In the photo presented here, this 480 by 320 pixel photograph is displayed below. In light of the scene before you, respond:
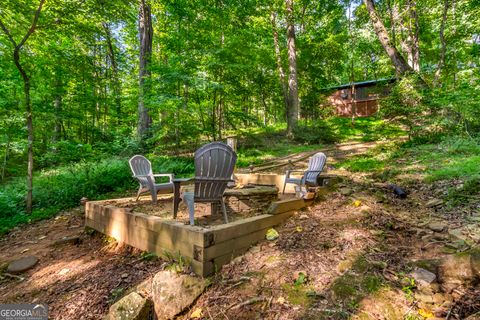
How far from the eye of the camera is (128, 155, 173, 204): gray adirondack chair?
392cm

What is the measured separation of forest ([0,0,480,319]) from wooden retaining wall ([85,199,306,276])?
1.36 ft

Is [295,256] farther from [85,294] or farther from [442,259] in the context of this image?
[85,294]

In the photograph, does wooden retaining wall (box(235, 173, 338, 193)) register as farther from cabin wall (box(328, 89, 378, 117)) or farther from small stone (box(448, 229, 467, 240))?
cabin wall (box(328, 89, 378, 117))

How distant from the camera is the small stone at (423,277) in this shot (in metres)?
1.86

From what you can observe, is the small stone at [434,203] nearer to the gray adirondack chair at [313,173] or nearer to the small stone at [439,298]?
the gray adirondack chair at [313,173]

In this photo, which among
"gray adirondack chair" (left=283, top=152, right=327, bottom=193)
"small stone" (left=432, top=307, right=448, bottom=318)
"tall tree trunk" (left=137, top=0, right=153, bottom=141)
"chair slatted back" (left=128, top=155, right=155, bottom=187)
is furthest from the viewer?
"tall tree trunk" (left=137, top=0, right=153, bottom=141)

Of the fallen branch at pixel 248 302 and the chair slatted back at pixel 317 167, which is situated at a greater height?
the chair slatted back at pixel 317 167

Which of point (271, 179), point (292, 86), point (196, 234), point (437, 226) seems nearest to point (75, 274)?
point (196, 234)

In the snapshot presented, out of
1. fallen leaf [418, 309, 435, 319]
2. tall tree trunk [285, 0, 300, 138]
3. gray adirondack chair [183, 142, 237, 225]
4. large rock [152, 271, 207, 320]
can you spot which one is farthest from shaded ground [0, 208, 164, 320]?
tall tree trunk [285, 0, 300, 138]

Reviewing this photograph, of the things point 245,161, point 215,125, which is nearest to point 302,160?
point 245,161

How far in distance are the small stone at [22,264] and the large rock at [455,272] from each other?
4534 mm

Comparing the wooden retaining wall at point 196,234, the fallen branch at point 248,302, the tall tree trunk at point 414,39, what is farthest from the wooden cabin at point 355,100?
the fallen branch at point 248,302

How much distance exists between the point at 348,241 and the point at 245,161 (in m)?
6.01

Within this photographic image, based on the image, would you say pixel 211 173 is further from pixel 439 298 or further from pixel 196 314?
pixel 439 298
